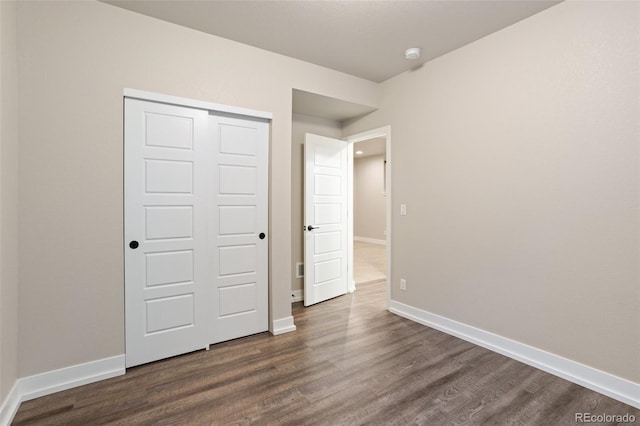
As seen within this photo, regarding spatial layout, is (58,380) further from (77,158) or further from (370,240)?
(370,240)

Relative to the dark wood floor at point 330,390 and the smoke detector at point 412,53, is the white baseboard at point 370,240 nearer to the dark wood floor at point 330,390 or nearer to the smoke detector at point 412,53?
the dark wood floor at point 330,390

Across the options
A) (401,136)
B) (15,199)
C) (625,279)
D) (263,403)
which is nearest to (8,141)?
(15,199)

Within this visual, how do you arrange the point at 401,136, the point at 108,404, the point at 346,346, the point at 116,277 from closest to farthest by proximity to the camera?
the point at 108,404
the point at 116,277
the point at 346,346
the point at 401,136

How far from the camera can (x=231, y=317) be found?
108 inches

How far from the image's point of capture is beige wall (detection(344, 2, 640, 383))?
193 centimetres

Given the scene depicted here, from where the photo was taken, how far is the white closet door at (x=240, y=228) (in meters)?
2.68

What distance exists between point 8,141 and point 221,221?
4.77ft

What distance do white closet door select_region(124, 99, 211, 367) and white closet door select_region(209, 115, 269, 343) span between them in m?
0.13

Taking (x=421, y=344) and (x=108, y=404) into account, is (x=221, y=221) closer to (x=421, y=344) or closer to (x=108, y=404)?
(x=108, y=404)

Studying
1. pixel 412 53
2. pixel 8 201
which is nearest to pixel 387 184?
pixel 412 53

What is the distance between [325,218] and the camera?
3824mm

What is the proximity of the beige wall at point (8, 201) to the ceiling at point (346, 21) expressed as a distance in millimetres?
793

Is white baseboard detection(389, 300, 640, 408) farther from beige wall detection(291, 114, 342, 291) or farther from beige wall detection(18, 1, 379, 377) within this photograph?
beige wall detection(18, 1, 379, 377)

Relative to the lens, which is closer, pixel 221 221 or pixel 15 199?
pixel 15 199
